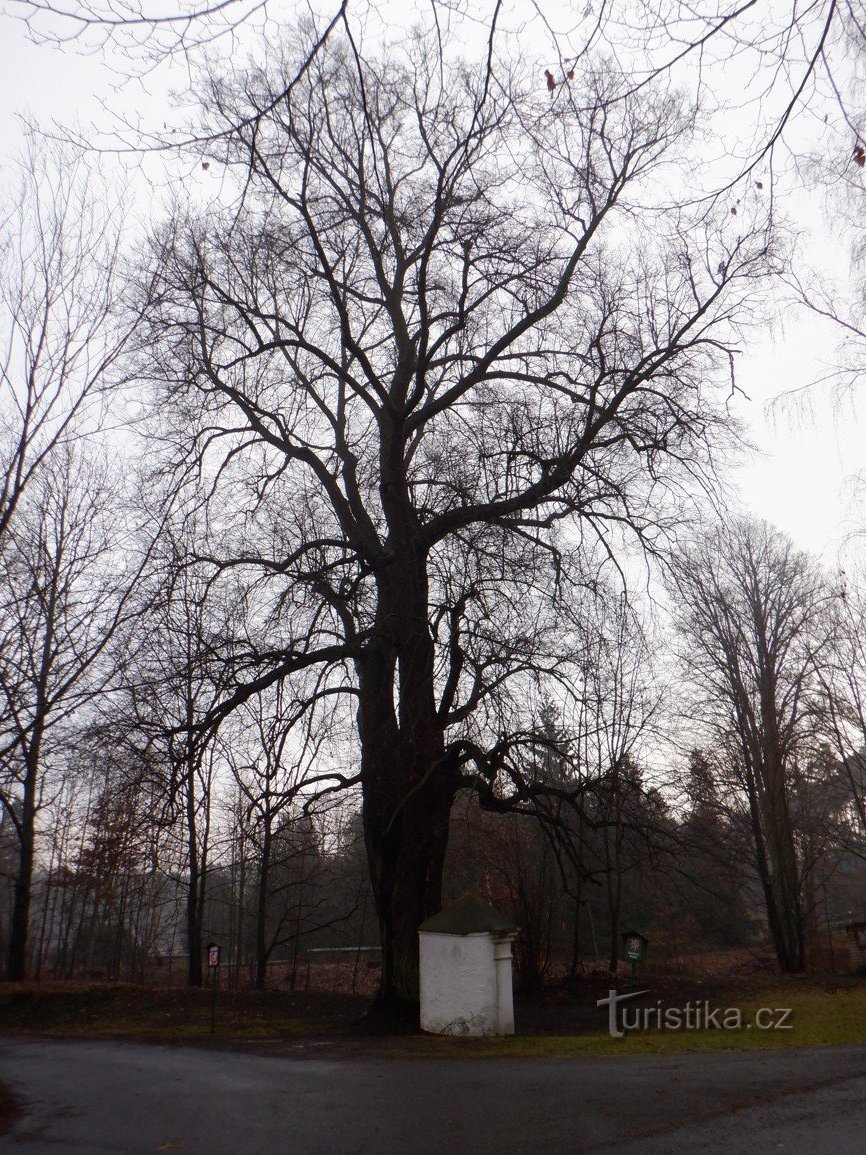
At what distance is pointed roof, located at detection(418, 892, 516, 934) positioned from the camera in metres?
13.0

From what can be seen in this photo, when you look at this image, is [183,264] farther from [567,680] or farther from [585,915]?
[585,915]

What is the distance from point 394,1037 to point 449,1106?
19.0ft

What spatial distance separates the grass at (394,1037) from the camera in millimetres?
12062

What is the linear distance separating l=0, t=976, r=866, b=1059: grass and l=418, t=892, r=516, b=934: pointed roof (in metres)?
1.37

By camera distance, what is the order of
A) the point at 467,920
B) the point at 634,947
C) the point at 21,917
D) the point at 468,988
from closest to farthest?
1. the point at 468,988
2. the point at 467,920
3. the point at 634,947
4. the point at 21,917

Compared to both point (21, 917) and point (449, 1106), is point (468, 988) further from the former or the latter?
point (21, 917)

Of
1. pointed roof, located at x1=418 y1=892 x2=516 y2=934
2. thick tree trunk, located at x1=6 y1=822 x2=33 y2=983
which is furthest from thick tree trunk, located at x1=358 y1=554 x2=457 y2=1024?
thick tree trunk, located at x1=6 y1=822 x2=33 y2=983

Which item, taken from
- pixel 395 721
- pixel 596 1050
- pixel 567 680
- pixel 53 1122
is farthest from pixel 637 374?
pixel 53 1122

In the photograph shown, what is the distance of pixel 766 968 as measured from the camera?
89.2 ft

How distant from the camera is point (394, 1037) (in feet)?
42.8

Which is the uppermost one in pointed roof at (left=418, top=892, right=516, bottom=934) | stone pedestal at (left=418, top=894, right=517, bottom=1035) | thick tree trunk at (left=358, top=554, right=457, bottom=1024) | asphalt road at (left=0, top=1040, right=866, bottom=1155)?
thick tree trunk at (left=358, top=554, right=457, bottom=1024)

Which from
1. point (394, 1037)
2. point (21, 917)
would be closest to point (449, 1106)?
point (394, 1037)

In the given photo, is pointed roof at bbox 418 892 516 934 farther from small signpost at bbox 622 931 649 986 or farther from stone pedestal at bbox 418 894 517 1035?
small signpost at bbox 622 931 649 986

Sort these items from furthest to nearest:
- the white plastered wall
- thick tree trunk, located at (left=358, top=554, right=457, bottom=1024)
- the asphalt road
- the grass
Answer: thick tree trunk, located at (left=358, top=554, right=457, bottom=1024)
the white plastered wall
the grass
the asphalt road
